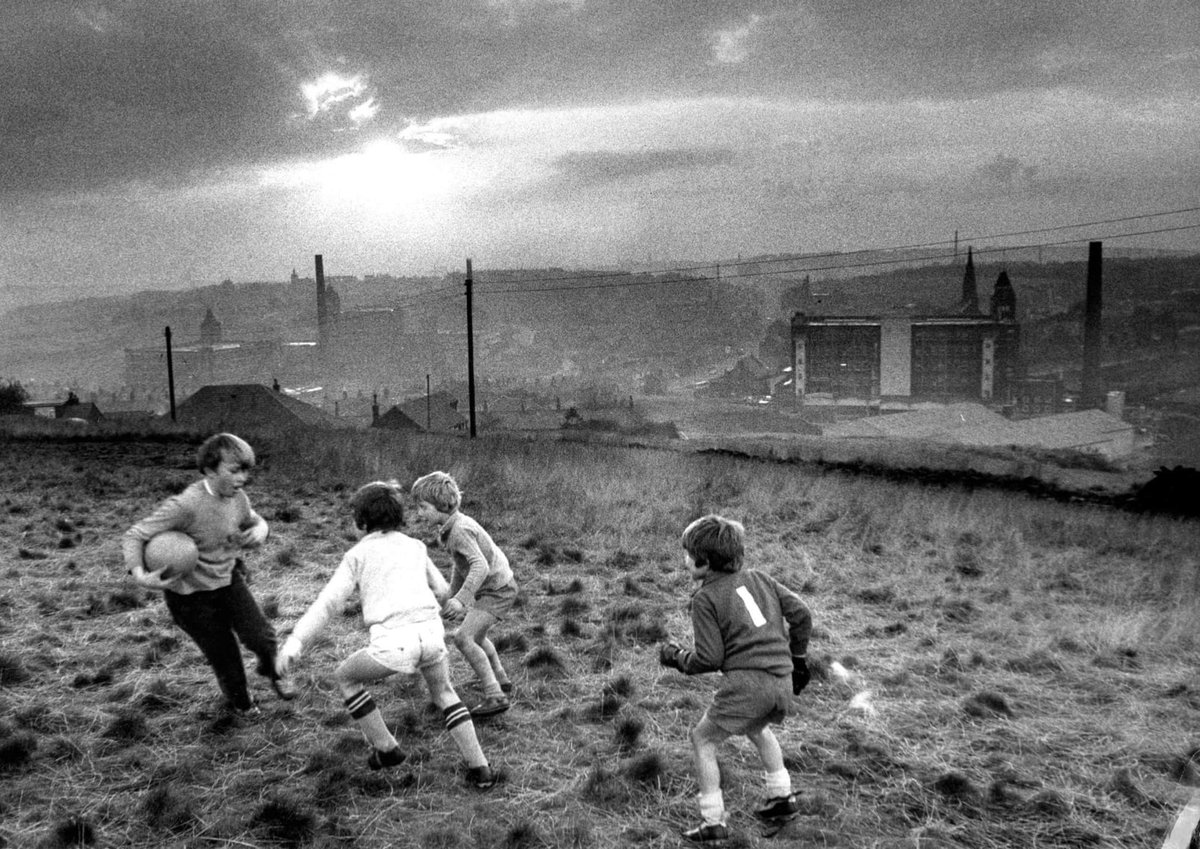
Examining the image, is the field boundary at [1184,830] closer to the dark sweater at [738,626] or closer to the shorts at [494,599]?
the dark sweater at [738,626]

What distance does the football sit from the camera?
14.8 ft

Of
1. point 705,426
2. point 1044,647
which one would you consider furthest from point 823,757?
point 705,426

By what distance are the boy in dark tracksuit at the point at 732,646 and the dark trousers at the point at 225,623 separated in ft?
7.79

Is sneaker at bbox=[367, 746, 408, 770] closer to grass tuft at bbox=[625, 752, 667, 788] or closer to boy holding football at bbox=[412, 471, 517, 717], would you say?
boy holding football at bbox=[412, 471, 517, 717]

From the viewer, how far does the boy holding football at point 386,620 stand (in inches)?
161

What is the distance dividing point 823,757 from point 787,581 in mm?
4394

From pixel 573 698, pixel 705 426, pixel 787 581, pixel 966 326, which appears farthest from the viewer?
pixel 966 326

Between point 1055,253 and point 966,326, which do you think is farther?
point 1055,253

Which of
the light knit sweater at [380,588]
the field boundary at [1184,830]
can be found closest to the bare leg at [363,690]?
the light knit sweater at [380,588]

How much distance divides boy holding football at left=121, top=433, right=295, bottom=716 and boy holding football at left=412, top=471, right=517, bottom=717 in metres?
0.93

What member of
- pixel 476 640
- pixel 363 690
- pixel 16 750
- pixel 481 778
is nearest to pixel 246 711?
pixel 16 750

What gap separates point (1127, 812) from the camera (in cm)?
434

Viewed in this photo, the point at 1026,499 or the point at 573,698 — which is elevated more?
the point at 573,698

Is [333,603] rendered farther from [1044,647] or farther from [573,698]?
[1044,647]
